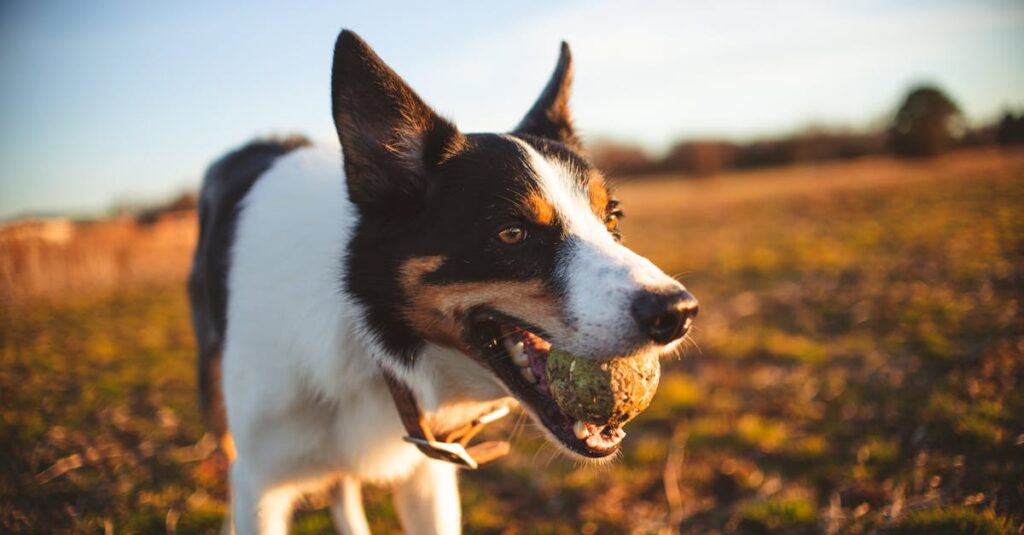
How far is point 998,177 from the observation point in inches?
758

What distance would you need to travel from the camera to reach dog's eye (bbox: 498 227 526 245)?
2216 millimetres

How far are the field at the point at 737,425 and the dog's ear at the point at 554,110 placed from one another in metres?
0.46

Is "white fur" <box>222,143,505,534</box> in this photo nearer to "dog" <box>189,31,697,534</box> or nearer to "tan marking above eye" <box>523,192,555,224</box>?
"dog" <box>189,31,697,534</box>

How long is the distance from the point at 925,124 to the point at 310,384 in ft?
76.1

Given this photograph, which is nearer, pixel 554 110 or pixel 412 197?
pixel 412 197

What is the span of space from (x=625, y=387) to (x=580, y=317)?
32cm

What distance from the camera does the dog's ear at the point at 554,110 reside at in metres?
3.07

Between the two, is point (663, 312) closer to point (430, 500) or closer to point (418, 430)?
point (418, 430)

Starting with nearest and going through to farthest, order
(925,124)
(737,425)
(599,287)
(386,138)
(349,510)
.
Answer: (599,287) < (386,138) < (349,510) < (737,425) < (925,124)

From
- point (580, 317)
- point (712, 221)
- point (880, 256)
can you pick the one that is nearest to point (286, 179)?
point (580, 317)

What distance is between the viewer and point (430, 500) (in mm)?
2689

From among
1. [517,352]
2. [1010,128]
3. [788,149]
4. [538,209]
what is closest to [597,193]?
[538,209]

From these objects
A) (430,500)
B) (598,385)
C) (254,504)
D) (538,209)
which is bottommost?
(430,500)

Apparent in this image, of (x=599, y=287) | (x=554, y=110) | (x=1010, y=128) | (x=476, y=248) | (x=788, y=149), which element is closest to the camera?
(x=599, y=287)
